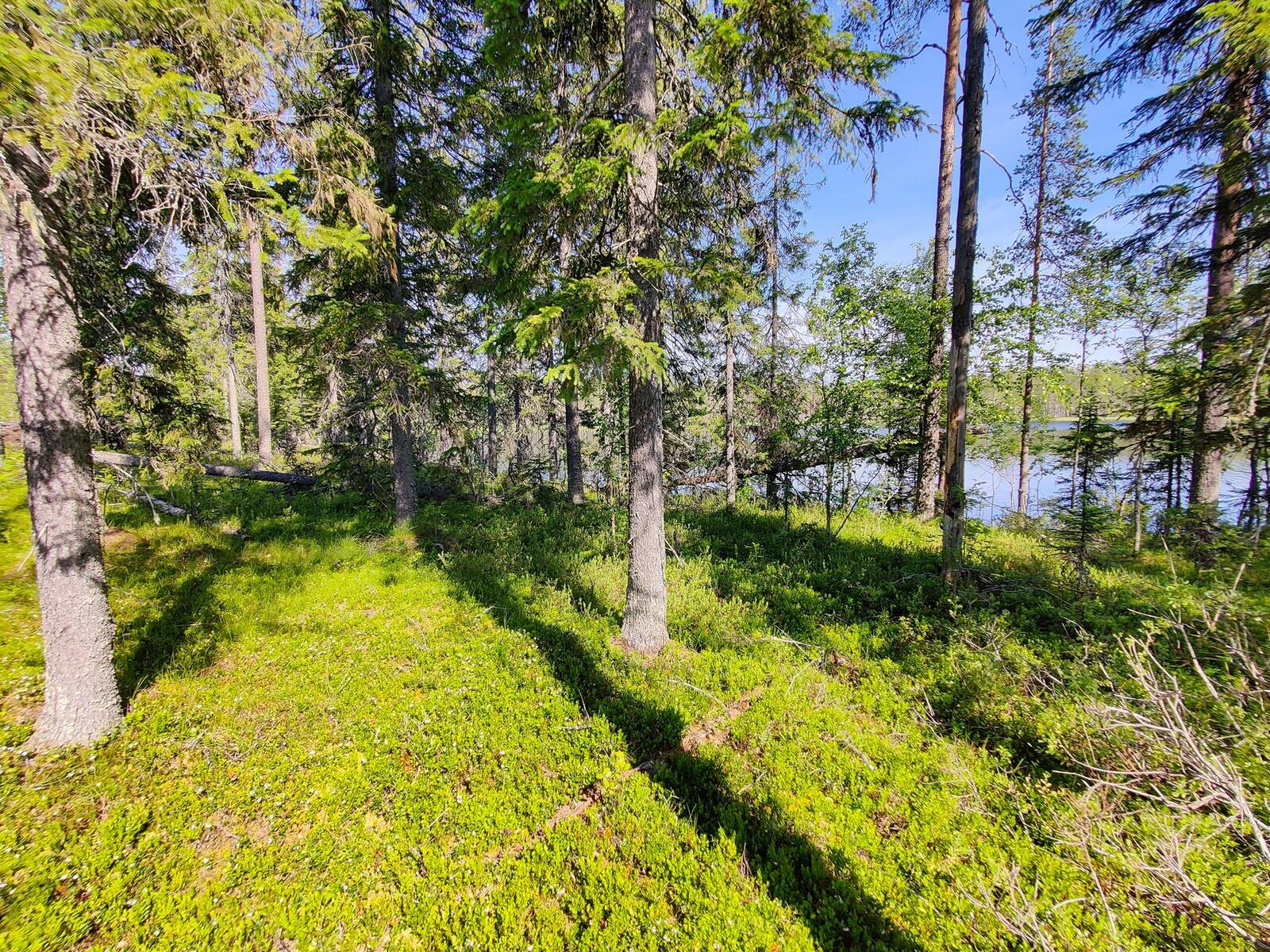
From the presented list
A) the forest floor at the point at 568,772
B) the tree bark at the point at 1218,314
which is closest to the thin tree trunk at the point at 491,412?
the forest floor at the point at 568,772

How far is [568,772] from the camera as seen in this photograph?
4.64 m

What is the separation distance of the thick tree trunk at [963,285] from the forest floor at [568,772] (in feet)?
4.24

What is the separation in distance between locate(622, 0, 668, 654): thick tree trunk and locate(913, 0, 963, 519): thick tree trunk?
287 inches

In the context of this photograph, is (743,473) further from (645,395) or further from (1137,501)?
(645,395)

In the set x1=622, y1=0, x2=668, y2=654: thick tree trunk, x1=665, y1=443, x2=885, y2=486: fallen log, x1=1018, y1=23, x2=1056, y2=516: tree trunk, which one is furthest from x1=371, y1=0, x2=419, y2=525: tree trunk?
x1=1018, y1=23, x2=1056, y2=516: tree trunk

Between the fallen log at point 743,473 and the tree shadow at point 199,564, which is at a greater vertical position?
the fallen log at point 743,473

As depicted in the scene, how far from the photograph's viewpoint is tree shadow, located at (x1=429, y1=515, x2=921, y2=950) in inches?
130

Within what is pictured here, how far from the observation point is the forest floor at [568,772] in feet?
10.9

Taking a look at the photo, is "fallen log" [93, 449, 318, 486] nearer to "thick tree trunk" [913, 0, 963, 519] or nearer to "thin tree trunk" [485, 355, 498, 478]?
"thin tree trunk" [485, 355, 498, 478]

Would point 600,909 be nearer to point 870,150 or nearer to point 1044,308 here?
point 870,150

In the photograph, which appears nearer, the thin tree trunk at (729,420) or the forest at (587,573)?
the forest at (587,573)

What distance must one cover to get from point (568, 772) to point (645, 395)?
15.2 ft

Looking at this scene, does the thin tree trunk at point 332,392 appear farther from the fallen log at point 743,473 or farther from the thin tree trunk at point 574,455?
the fallen log at point 743,473

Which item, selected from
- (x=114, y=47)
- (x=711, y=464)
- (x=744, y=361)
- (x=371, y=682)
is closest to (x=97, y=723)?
(x=371, y=682)
